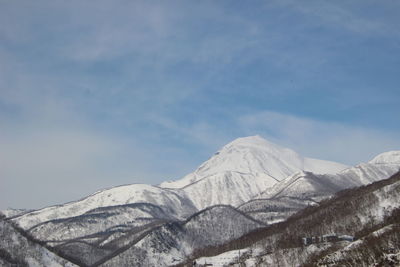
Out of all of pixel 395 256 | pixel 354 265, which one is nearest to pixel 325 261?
pixel 354 265

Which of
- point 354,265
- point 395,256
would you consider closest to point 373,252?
point 354,265

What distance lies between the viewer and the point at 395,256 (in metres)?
150

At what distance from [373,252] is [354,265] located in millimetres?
18847

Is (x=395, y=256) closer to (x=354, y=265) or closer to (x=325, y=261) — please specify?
(x=354, y=265)

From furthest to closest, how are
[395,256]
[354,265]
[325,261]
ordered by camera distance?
[325,261] < [354,265] < [395,256]

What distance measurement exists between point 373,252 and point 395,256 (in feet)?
162

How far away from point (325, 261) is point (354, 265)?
15523 millimetres

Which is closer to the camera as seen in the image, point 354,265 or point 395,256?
point 395,256

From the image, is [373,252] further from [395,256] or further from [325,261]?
[395,256]

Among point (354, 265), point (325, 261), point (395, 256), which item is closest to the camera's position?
point (395, 256)

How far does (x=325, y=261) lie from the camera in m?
197

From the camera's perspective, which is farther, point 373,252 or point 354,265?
point 373,252

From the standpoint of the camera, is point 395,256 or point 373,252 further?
point 373,252
